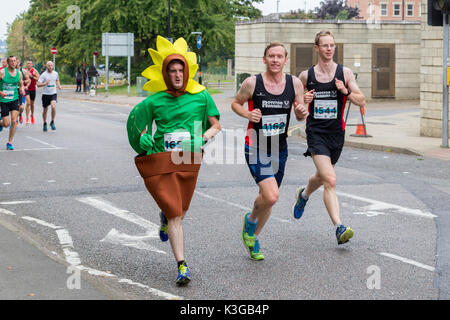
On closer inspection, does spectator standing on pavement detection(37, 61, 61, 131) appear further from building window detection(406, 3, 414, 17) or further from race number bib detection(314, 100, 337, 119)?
building window detection(406, 3, 414, 17)

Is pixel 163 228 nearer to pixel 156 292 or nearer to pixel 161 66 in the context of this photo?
pixel 156 292

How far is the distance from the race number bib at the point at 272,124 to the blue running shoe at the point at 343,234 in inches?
42.9

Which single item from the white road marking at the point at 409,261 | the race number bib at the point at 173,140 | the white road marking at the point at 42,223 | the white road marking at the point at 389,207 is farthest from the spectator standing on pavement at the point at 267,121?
the white road marking at the point at 389,207

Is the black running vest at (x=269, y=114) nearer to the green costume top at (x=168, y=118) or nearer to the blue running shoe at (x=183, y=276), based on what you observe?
the green costume top at (x=168, y=118)

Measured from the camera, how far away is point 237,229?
788 centimetres

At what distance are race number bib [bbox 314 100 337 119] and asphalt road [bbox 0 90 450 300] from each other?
3.92ft

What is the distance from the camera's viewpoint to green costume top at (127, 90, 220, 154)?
19.6ft

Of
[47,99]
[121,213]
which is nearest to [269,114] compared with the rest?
[121,213]

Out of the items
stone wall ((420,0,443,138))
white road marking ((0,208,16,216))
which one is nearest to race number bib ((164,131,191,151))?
white road marking ((0,208,16,216))

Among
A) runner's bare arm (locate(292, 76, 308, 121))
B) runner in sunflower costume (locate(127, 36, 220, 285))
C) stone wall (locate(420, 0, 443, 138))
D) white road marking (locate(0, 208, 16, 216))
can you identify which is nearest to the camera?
runner in sunflower costume (locate(127, 36, 220, 285))

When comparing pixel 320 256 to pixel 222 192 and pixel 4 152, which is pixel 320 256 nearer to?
pixel 222 192

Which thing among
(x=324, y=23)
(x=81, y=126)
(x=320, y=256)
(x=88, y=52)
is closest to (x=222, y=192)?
(x=320, y=256)

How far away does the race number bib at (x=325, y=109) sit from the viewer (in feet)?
24.5

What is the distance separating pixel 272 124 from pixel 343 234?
121 centimetres
